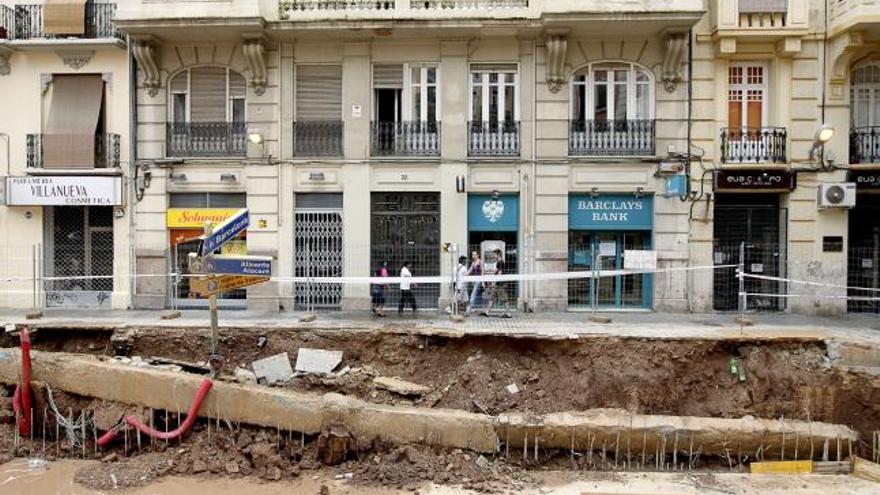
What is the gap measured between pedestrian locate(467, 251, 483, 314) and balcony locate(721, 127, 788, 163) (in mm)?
6473

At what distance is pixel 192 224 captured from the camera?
16.1 meters

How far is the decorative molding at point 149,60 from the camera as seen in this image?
15.4 meters

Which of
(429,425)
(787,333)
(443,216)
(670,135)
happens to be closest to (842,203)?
(670,135)

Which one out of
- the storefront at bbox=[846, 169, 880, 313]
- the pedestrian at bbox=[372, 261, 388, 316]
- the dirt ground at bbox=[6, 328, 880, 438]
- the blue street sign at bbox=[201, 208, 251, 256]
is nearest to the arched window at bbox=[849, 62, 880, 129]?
the storefront at bbox=[846, 169, 880, 313]

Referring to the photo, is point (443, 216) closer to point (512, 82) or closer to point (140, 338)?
point (512, 82)

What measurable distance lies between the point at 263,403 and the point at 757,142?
1295 cm

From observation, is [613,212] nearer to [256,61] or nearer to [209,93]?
[256,61]

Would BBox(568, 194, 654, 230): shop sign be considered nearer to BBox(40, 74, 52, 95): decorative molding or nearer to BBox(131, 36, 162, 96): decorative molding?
BBox(131, 36, 162, 96): decorative molding

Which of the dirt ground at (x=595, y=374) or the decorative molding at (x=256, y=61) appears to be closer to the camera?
the dirt ground at (x=595, y=374)

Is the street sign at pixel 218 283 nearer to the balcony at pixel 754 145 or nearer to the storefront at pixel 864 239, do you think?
the balcony at pixel 754 145

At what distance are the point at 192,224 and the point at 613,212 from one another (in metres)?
10.6

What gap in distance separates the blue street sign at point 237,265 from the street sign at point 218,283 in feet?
0.37

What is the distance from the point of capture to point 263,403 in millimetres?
9758

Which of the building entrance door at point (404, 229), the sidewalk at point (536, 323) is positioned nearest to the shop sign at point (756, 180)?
the sidewalk at point (536, 323)
